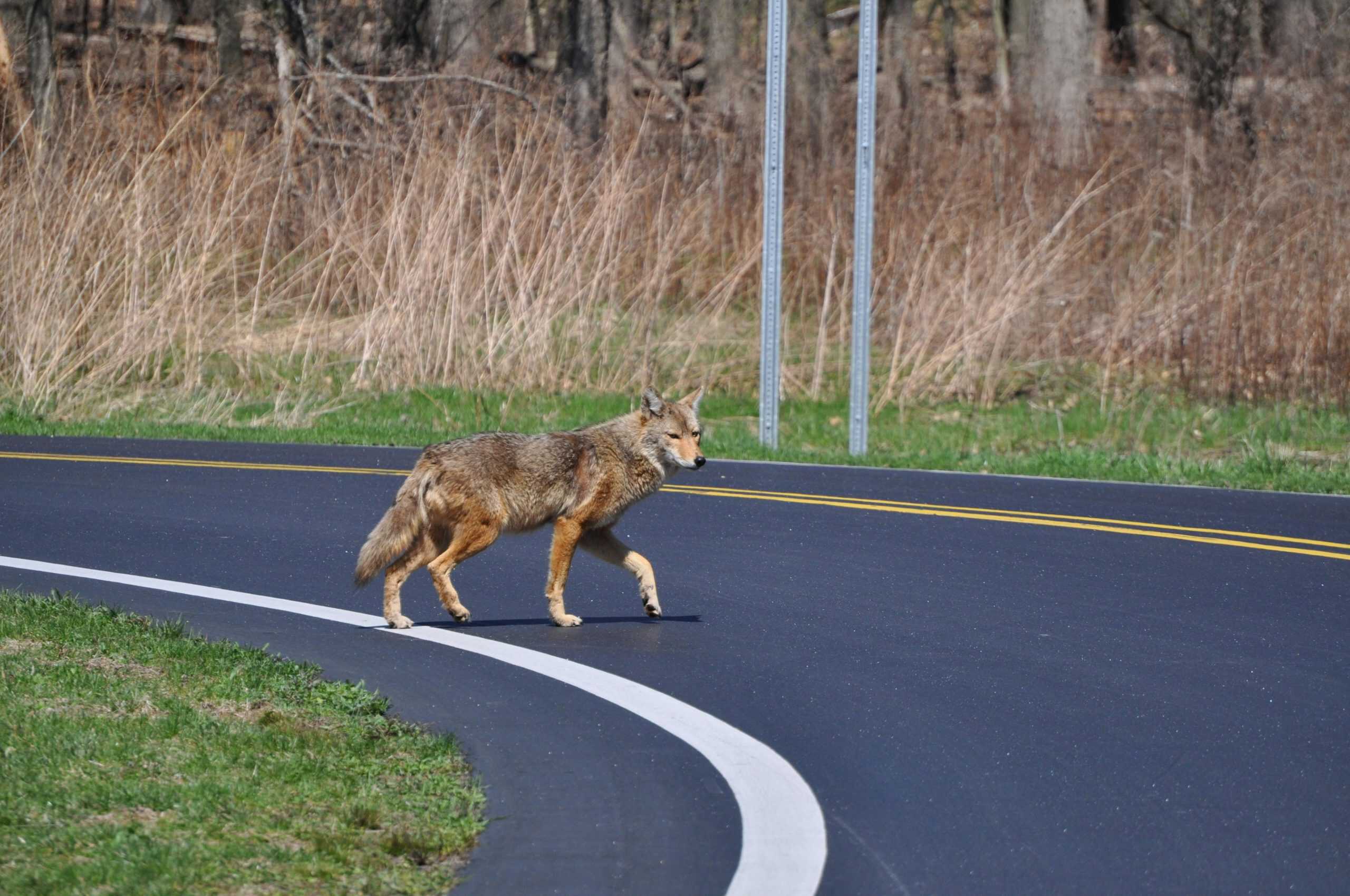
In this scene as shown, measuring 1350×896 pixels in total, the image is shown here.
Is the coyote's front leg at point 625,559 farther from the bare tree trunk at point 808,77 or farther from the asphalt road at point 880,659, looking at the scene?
the bare tree trunk at point 808,77

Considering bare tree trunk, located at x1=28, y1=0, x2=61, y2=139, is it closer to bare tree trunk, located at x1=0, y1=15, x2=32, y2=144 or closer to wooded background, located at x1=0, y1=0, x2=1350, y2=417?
wooded background, located at x1=0, y1=0, x2=1350, y2=417

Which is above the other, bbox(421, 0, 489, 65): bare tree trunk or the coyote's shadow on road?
bbox(421, 0, 489, 65): bare tree trunk

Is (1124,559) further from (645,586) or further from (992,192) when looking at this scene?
(992,192)

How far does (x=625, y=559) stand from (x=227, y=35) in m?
26.2

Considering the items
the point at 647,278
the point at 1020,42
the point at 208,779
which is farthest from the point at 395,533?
the point at 1020,42

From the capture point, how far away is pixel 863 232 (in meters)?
17.6

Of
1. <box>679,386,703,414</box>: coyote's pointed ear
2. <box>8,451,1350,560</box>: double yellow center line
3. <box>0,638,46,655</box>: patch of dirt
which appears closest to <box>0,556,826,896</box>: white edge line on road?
<box>0,638,46,655</box>: patch of dirt

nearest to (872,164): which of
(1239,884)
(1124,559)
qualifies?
(1124,559)

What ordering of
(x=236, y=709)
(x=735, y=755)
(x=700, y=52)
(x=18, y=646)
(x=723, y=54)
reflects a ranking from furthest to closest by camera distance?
(x=700, y=52)
(x=723, y=54)
(x=18, y=646)
(x=236, y=709)
(x=735, y=755)

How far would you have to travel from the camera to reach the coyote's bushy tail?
8.81 metres

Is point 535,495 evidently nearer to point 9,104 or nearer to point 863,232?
point 863,232

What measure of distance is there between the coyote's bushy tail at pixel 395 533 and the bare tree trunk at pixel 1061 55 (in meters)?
21.5

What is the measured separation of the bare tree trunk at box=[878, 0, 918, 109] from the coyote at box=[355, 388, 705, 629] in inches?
831

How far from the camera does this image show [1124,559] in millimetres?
11266
